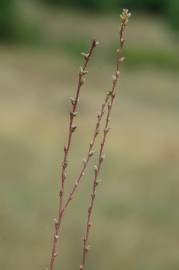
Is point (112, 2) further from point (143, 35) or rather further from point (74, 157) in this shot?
point (74, 157)

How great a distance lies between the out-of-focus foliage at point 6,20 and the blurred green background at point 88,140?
3cm

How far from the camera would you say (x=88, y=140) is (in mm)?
17969

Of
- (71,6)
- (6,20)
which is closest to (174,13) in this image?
(71,6)

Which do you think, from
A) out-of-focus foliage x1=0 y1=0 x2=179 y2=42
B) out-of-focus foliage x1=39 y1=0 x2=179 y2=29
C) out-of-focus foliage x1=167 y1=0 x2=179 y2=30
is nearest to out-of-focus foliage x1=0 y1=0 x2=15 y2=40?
out-of-focus foliage x1=0 y1=0 x2=179 y2=42

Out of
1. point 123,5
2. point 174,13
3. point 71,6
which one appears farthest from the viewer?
point 71,6

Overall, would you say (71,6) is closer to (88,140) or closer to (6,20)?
(6,20)

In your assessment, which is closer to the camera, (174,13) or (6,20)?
(6,20)

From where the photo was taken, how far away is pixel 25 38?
111 ft

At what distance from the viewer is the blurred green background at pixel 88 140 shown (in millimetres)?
12219

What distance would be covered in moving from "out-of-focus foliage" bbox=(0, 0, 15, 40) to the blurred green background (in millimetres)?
30

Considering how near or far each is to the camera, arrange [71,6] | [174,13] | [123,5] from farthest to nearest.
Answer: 1. [71,6]
2. [123,5]
3. [174,13]

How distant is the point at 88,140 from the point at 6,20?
53.5ft

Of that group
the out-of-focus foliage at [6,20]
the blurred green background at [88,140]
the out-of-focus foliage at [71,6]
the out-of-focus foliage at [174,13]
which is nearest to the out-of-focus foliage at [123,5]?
the out-of-focus foliage at [71,6]

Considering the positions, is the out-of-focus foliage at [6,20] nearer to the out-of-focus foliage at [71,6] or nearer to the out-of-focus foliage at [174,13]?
the out-of-focus foliage at [71,6]
